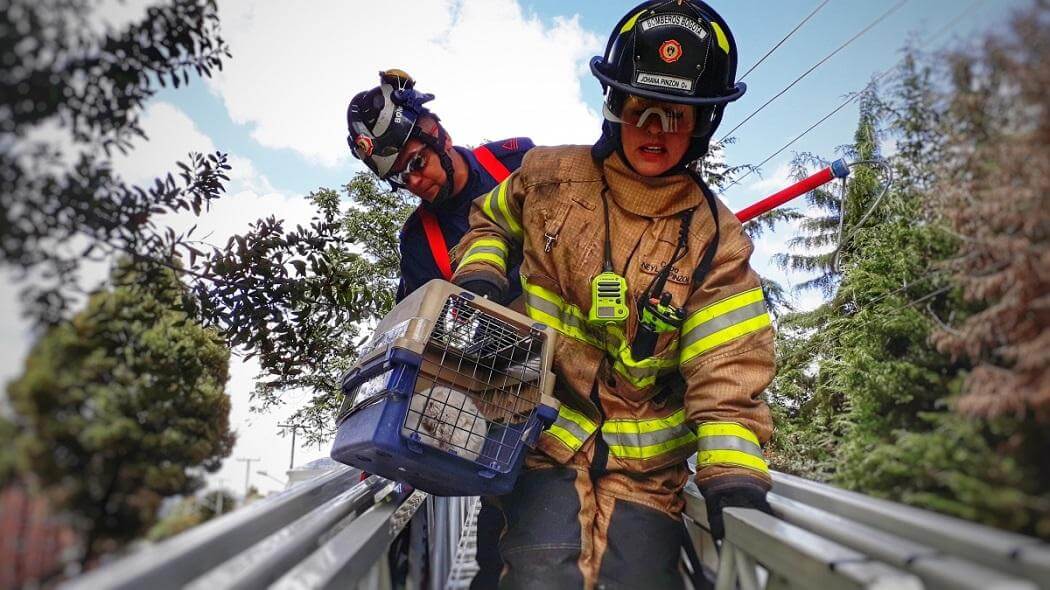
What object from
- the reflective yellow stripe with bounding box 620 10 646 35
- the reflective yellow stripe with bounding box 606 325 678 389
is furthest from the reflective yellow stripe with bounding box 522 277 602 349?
the reflective yellow stripe with bounding box 620 10 646 35

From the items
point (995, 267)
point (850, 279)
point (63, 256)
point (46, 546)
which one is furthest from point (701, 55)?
point (46, 546)

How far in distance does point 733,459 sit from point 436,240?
8.57 ft

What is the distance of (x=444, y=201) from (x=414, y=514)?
2165 millimetres

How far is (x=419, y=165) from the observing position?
4.27 m

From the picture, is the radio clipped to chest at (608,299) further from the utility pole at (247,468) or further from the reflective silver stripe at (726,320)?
the utility pole at (247,468)

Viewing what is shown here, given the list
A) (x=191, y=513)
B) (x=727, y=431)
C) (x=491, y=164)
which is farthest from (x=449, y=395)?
(x=491, y=164)

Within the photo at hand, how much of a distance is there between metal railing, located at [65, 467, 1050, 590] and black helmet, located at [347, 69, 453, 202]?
86.6 inches

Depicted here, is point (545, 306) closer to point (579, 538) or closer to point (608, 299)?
point (608, 299)

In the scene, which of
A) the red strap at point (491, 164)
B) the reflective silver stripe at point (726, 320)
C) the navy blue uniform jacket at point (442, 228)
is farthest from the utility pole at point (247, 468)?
the red strap at point (491, 164)

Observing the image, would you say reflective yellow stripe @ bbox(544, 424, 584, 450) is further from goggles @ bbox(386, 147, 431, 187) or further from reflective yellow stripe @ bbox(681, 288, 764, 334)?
goggles @ bbox(386, 147, 431, 187)

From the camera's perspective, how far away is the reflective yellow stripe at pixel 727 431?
227 cm

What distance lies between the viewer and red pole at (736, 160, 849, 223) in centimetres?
221

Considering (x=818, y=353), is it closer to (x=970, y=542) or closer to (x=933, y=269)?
(x=933, y=269)

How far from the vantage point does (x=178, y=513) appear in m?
1.19
